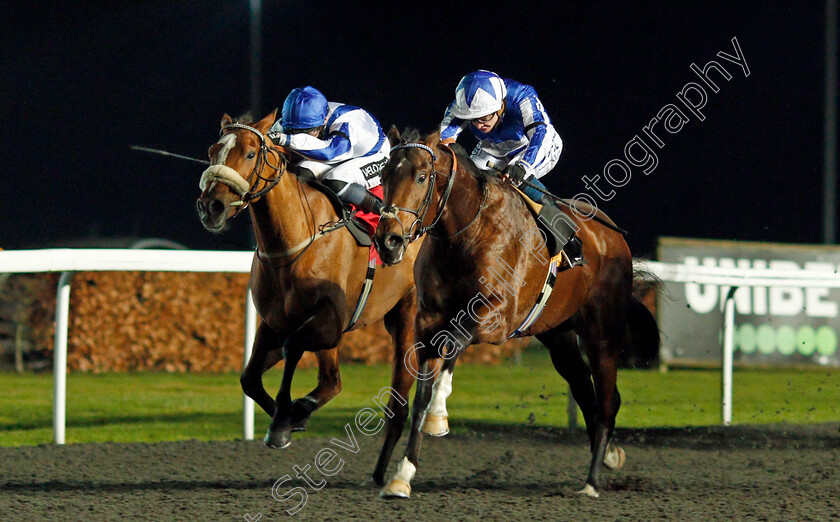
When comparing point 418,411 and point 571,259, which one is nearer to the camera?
point 418,411

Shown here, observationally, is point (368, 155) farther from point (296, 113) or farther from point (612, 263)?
point (612, 263)

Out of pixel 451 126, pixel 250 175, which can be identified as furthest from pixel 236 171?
pixel 451 126

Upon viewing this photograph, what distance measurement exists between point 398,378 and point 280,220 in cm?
85

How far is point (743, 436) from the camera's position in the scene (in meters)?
5.52

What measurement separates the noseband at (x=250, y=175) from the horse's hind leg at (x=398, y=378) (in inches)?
37.7

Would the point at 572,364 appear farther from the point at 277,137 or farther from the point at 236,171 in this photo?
the point at 236,171

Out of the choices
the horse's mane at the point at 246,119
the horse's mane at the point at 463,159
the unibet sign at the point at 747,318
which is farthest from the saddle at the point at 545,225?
the unibet sign at the point at 747,318

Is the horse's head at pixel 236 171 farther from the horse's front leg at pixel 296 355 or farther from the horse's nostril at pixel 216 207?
the horse's front leg at pixel 296 355

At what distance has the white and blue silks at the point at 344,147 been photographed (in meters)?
4.05

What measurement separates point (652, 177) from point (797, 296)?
4200 mm

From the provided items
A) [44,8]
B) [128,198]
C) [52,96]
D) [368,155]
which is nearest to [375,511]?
[368,155]

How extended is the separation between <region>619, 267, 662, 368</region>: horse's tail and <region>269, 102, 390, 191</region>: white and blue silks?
146 cm

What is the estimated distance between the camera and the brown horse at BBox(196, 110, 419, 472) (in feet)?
11.6

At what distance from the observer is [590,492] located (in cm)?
382
